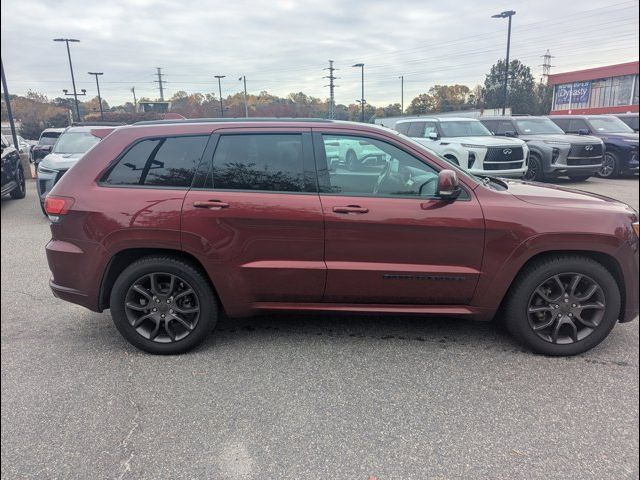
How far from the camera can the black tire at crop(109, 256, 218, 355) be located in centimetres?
328

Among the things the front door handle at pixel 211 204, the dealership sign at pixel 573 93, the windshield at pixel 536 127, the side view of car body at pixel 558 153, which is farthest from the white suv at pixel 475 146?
the front door handle at pixel 211 204

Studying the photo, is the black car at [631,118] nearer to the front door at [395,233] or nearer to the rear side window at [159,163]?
the front door at [395,233]

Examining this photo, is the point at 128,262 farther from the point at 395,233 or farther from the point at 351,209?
the point at 395,233

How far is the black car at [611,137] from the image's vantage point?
1055 centimetres

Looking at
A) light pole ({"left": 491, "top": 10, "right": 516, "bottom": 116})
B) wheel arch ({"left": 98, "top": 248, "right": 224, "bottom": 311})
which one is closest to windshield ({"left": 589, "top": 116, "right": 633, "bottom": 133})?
light pole ({"left": 491, "top": 10, "right": 516, "bottom": 116})

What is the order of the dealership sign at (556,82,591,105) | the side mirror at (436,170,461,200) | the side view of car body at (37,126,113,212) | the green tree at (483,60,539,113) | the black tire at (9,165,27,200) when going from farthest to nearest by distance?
the black tire at (9,165,27,200)
the side view of car body at (37,126,113,212)
the dealership sign at (556,82,591,105)
the green tree at (483,60,539,113)
the side mirror at (436,170,461,200)

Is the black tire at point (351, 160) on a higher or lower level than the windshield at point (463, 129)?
lower

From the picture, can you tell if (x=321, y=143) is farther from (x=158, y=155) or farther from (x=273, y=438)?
(x=273, y=438)

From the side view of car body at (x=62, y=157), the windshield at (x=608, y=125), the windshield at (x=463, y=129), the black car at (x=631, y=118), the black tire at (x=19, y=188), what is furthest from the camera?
the windshield at (x=608, y=125)

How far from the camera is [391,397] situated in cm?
283

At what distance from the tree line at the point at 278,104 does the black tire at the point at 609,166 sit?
17.1 feet

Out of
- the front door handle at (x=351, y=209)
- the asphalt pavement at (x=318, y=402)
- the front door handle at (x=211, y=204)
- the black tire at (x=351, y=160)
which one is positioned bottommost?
the asphalt pavement at (x=318, y=402)

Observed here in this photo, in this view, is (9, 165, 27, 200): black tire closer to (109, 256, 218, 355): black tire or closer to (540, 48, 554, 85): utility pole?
(109, 256, 218, 355): black tire

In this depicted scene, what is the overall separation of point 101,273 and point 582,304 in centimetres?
361
